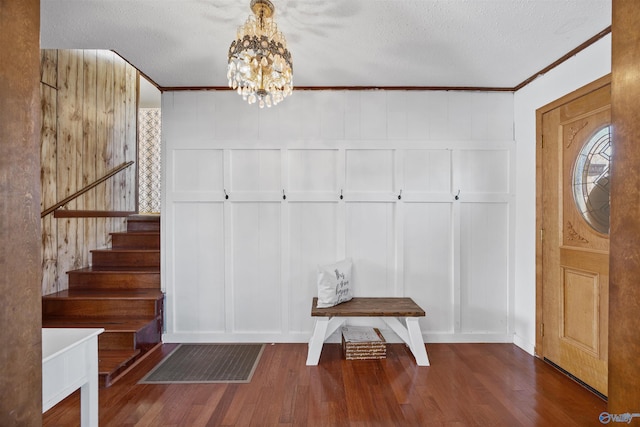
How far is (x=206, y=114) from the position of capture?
3.14 metres

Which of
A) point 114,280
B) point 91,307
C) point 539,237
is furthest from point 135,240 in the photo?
point 539,237

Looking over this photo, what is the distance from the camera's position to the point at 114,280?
3176 mm

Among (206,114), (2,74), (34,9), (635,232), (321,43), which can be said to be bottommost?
(635,232)

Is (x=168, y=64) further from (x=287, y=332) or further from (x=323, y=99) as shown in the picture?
(x=287, y=332)

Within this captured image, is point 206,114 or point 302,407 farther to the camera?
point 206,114

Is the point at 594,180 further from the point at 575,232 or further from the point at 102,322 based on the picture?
the point at 102,322

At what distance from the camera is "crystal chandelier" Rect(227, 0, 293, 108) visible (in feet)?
5.59

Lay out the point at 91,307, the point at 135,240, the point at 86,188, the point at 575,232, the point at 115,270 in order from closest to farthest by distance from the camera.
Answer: the point at 575,232
the point at 91,307
the point at 115,270
the point at 86,188
the point at 135,240

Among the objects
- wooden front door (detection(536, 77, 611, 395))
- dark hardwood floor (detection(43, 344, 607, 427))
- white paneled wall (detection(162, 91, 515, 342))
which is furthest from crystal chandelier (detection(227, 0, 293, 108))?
wooden front door (detection(536, 77, 611, 395))

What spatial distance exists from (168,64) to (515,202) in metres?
3.48

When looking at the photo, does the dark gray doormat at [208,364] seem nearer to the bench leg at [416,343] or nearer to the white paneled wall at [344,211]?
the white paneled wall at [344,211]

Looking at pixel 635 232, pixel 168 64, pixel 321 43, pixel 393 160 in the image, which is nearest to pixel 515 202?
pixel 393 160

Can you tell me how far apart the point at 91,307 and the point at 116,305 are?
0.22 metres

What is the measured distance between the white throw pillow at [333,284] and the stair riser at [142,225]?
8.26ft
